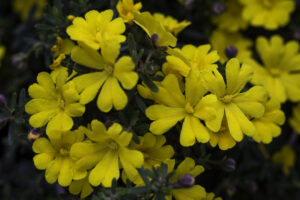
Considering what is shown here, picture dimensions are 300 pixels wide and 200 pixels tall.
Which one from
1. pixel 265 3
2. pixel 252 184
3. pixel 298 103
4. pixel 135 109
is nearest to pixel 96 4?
pixel 135 109

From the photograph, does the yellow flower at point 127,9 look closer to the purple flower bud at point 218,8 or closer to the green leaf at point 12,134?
the green leaf at point 12,134

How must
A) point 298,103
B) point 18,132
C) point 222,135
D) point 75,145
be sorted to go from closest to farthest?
point 75,145, point 222,135, point 18,132, point 298,103

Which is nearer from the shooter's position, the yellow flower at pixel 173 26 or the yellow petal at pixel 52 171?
the yellow petal at pixel 52 171

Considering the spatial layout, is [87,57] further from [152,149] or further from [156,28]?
[152,149]

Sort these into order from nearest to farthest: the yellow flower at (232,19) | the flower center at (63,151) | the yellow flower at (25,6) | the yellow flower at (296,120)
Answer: the flower center at (63,151) → the yellow flower at (296,120) → the yellow flower at (232,19) → the yellow flower at (25,6)

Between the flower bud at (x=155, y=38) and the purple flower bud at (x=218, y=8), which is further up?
the flower bud at (x=155, y=38)

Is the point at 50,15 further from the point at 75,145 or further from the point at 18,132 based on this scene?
the point at 75,145

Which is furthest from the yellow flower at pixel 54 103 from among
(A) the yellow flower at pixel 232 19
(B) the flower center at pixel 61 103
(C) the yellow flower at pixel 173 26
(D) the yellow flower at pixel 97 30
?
(A) the yellow flower at pixel 232 19

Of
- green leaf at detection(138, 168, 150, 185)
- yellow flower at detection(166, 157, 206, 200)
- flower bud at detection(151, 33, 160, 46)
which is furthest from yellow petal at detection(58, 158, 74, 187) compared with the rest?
flower bud at detection(151, 33, 160, 46)
